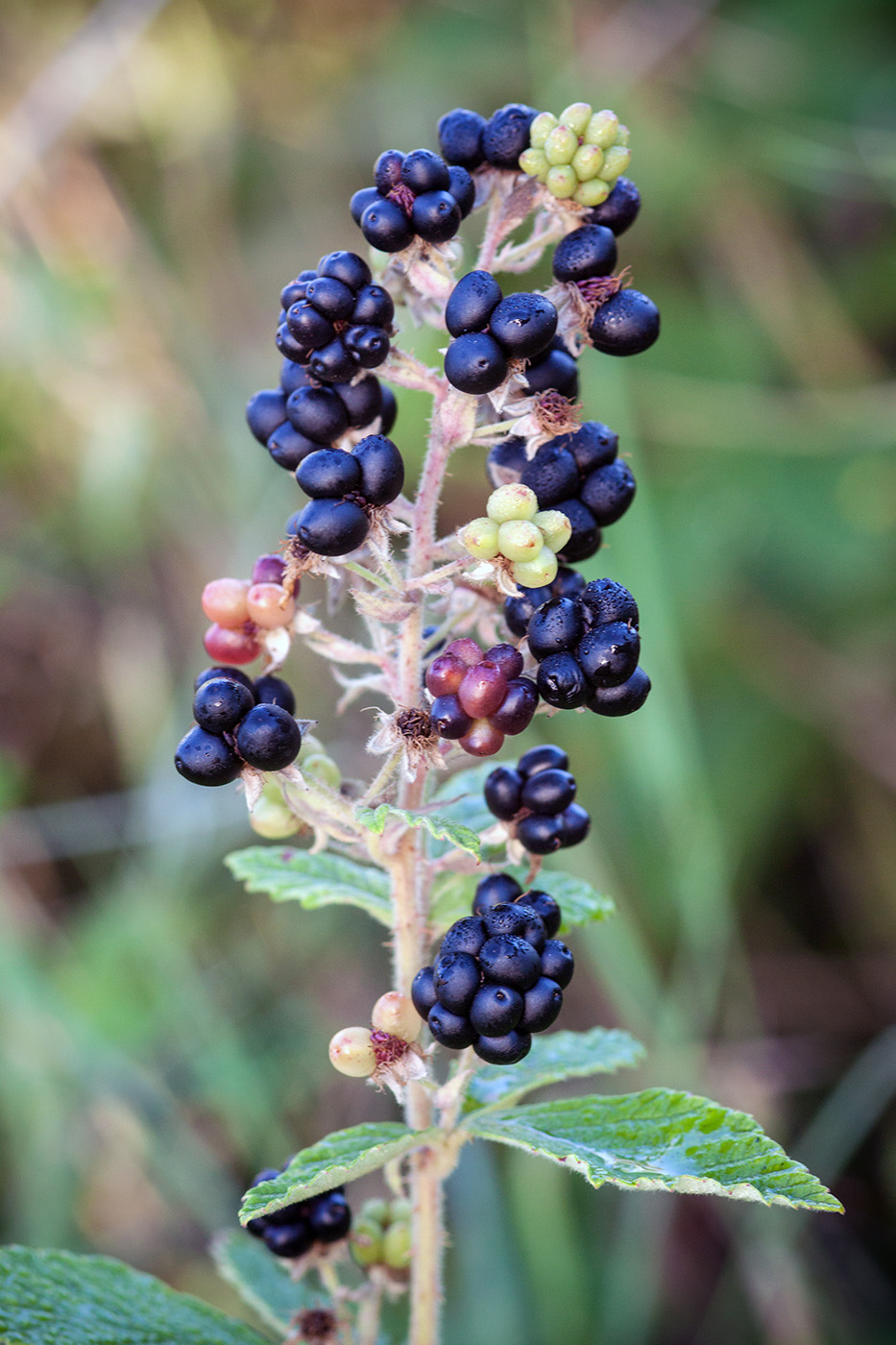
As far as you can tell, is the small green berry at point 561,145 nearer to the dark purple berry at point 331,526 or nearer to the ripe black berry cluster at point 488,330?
the ripe black berry cluster at point 488,330

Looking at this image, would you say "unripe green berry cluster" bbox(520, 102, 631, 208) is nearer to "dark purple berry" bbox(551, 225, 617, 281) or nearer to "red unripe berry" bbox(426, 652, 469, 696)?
"dark purple berry" bbox(551, 225, 617, 281)

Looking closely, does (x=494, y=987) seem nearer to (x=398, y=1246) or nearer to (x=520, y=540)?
(x=520, y=540)

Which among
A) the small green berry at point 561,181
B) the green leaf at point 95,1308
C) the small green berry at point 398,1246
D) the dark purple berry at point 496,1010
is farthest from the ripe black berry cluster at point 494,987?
the small green berry at point 561,181

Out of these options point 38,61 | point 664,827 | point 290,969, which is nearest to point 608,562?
point 664,827

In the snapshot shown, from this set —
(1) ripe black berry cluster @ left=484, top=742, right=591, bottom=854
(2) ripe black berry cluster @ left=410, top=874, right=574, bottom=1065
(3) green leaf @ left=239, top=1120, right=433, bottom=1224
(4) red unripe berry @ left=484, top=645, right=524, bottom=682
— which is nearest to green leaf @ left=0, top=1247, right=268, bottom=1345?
(3) green leaf @ left=239, top=1120, right=433, bottom=1224

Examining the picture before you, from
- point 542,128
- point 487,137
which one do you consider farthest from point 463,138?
point 542,128
